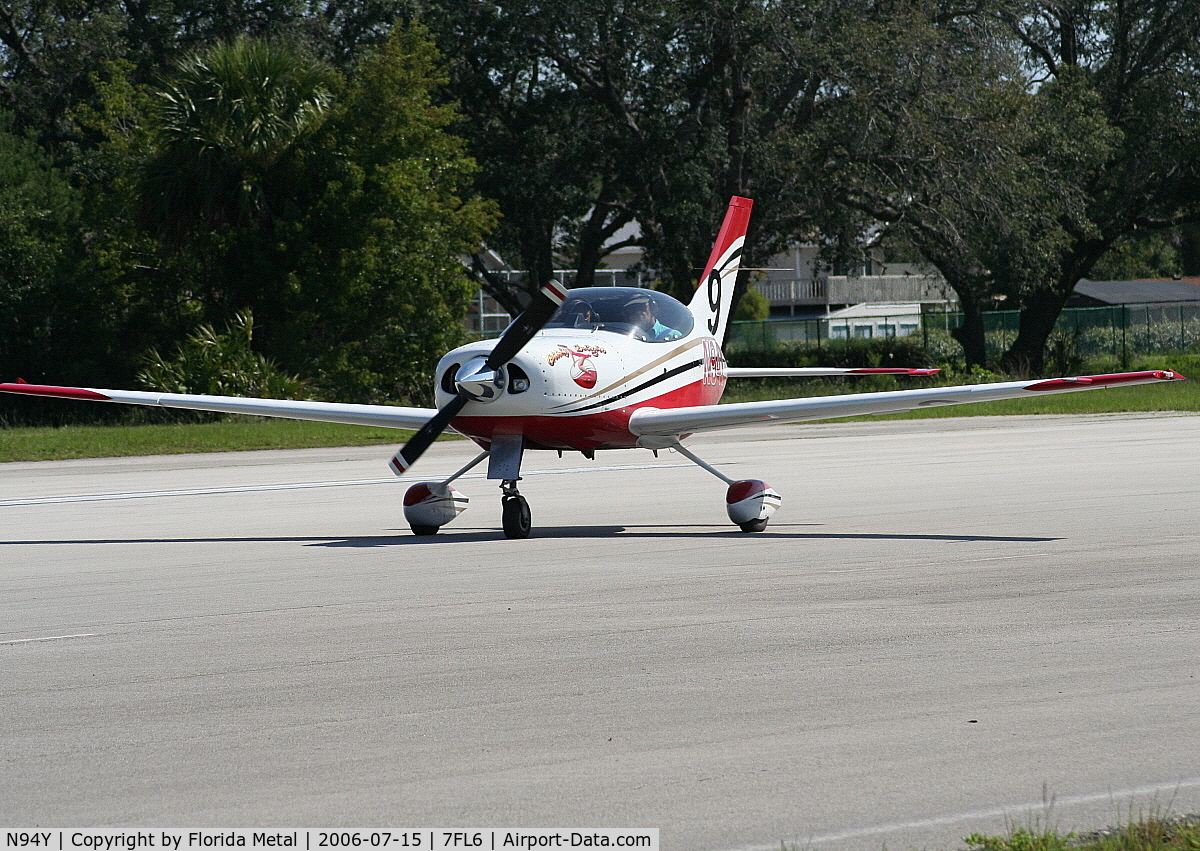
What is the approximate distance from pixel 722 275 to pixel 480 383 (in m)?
5.47

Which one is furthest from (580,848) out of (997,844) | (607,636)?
(607,636)

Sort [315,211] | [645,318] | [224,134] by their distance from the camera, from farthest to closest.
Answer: [315,211] → [224,134] → [645,318]

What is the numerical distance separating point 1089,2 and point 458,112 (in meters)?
18.9

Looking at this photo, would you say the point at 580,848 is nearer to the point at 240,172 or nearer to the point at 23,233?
the point at 240,172

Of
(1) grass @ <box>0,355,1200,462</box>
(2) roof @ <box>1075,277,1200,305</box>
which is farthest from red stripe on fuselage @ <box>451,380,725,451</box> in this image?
(2) roof @ <box>1075,277,1200,305</box>

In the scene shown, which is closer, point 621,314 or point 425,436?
point 425,436

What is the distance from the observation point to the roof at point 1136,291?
213ft

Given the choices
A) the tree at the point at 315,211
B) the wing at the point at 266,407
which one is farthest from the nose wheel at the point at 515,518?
the tree at the point at 315,211

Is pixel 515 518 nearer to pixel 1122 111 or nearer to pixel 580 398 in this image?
pixel 580 398

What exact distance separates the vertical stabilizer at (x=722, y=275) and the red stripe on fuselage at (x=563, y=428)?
113 inches

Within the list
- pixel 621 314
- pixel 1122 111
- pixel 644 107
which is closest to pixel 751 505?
pixel 621 314

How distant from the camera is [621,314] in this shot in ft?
41.9

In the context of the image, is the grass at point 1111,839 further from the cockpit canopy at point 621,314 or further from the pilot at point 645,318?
the pilot at point 645,318

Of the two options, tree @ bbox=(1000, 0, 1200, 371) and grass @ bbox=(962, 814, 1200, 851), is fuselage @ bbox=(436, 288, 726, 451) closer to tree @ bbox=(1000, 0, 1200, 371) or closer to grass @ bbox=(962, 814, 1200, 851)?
grass @ bbox=(962, 814, 1200, 851)
